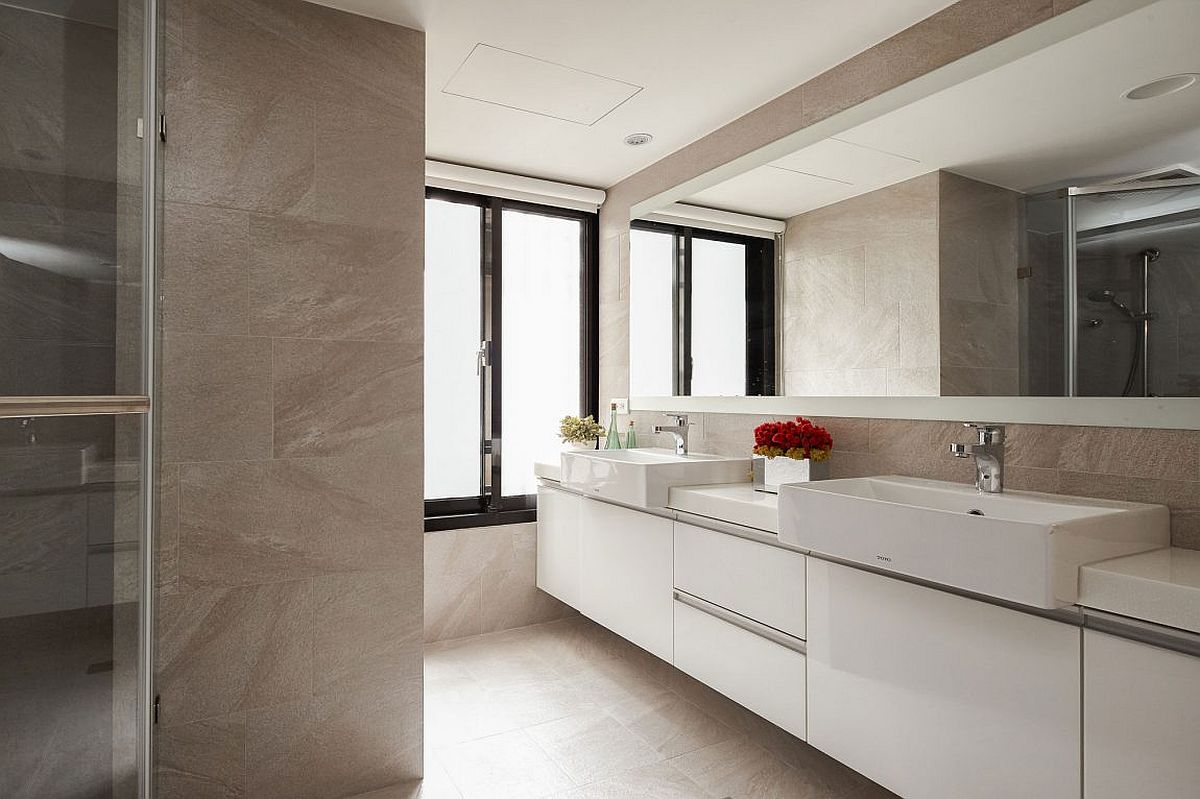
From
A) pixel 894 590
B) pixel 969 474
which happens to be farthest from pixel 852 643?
pixel 969 474

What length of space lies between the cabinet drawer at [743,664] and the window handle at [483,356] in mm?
1573

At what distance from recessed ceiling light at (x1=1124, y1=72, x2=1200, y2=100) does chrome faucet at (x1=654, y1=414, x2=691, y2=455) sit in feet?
6.01

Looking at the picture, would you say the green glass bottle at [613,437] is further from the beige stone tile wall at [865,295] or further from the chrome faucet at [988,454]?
the chrome faucet at [988,454]

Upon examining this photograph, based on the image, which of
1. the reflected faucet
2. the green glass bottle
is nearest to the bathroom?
the reflected faucet

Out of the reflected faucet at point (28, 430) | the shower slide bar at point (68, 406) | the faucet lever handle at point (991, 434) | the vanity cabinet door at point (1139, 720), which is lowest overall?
the vanity cabinet door at point (1139, 720)

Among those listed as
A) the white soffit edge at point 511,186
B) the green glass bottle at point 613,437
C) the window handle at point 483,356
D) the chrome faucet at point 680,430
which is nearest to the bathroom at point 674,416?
the chrome faucet at point 680,430

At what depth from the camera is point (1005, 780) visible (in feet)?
4.76

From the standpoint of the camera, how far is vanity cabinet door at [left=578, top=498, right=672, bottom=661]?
2.52 meters

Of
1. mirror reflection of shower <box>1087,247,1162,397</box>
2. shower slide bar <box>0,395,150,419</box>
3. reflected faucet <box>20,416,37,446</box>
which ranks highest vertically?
mirror reflection of shower <box>1087,247,1162,397</box>

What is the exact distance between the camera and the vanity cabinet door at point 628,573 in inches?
99.2

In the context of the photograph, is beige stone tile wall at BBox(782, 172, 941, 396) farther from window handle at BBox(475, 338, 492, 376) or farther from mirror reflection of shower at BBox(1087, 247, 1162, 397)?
window handle at BBox(475, 338, 492, 376)

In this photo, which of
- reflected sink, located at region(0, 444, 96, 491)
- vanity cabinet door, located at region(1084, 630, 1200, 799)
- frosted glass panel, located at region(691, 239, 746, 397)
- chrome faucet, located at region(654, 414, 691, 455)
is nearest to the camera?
reflected sink, located at region(0, 444, 96, 491)

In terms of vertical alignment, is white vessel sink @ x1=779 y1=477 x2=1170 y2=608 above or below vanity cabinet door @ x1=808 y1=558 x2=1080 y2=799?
above

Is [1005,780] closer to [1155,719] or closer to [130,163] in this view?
[1155,719]
